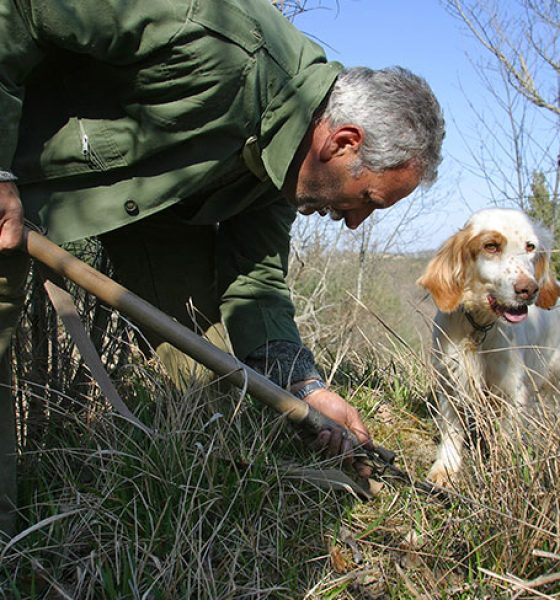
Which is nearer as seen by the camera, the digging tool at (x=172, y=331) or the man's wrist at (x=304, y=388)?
the digging tool at (x=172, y=331)

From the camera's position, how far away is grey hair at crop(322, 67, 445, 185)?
7.87 feet

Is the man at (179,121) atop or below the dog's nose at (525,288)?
atop

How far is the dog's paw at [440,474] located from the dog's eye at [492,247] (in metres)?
0.98

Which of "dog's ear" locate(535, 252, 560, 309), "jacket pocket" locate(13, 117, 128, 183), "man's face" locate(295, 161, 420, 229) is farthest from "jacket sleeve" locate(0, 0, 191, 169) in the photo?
"dog's ear" locate(535, 252, 560, 309)

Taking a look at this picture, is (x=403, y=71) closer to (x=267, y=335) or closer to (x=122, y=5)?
(x=122, y=5)

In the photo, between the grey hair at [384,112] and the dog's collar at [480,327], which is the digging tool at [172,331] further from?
the dog's collar at [480,327]

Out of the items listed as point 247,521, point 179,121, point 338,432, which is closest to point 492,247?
point 338,432

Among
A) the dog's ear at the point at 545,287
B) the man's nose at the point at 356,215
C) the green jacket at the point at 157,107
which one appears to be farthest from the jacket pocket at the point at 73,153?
the dog's ear at the point at 545,287

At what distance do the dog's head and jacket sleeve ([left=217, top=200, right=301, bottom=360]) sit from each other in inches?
27.9

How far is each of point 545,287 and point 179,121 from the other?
74.5 inches

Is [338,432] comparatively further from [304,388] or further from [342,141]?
[342,141]

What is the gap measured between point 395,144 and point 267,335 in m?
1.01

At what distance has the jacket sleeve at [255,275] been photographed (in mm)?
3064

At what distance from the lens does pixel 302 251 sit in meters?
9.80
